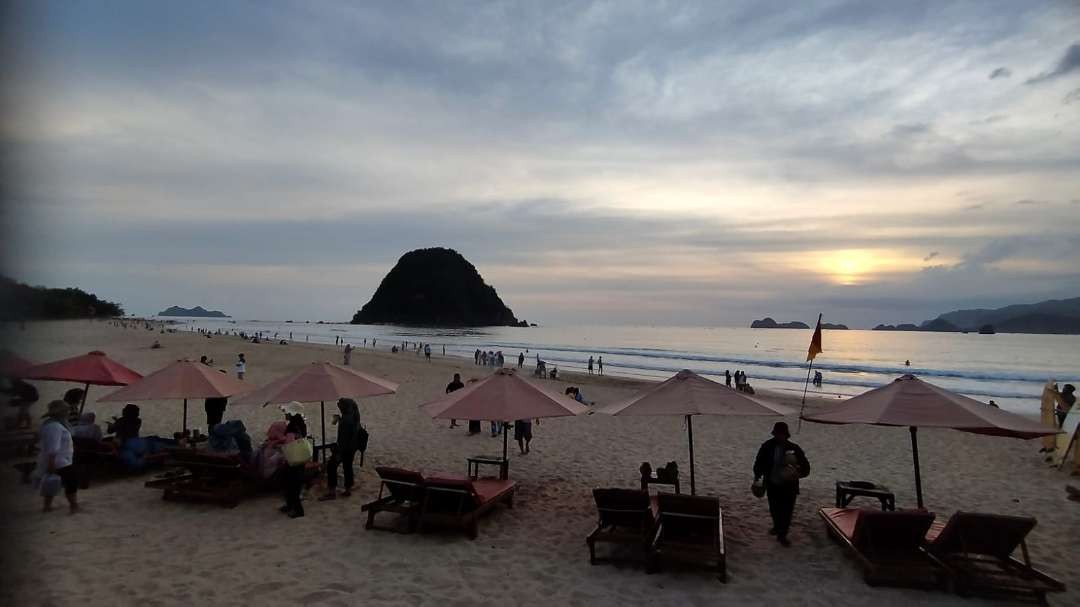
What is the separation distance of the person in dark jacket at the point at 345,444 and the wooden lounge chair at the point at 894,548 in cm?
655

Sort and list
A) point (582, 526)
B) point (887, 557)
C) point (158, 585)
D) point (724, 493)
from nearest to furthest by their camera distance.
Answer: point (158, 585) < point (887, 557) < point (582, 526) < point (724, 493)

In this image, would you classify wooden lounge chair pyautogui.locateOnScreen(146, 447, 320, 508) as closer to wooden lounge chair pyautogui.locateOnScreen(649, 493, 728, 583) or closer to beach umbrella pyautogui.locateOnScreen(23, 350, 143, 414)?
beach umbrella pyautogui.locateOnScreen(23, 350, 143, 414)

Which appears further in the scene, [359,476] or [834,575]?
[359,476]

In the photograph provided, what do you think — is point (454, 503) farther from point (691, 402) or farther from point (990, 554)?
point (990, 554)

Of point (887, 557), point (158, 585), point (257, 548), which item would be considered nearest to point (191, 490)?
point (257, 548)

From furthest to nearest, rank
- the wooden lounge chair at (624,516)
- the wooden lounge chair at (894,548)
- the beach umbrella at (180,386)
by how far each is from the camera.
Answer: the beach umbrella at (180,386) → the wooden lounge chair at (624,516) → the wooden lounge chair at (894,548)

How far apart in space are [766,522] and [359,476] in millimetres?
6443

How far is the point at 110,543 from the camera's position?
707 centimetres

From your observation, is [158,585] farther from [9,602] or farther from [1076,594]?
[1076,594]

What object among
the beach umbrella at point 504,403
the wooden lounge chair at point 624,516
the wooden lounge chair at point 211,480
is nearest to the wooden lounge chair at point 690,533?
the wooden lounge chair at point 624,516

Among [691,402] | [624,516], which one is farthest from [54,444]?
[691,402]

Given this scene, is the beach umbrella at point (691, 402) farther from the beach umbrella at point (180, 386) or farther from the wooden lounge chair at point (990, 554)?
the beach umbrella at point (180, 386)

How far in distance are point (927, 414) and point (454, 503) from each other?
5721 mm

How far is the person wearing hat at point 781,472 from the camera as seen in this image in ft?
24.6
